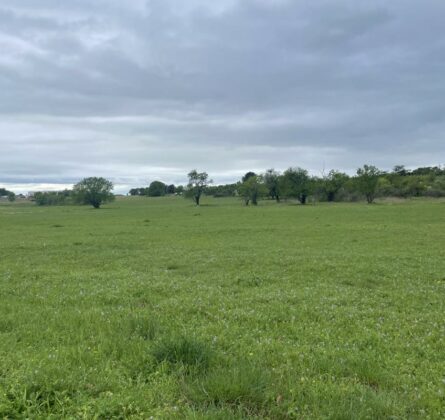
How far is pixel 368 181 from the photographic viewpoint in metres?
100

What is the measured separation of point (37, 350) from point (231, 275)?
7136 millimetres

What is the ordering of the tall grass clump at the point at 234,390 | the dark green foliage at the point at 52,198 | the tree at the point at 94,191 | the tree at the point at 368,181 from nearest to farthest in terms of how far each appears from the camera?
the tall grass clump at the point at 234,390 < the tree at the point at 368,181 < the tree at the point at 94,191 < the dark green foliage at the point at 52,198

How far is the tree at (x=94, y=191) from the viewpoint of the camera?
121500 millimetres

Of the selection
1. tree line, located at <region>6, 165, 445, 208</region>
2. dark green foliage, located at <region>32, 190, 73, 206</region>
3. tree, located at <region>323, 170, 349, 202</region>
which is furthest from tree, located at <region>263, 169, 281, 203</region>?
dark green foliage, located at <region>32, 190, 73, 206</region>

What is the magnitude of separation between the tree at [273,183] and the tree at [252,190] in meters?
3.82

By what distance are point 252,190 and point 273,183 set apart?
1080 cm

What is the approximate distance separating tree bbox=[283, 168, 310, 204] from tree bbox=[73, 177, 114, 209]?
59.8 m

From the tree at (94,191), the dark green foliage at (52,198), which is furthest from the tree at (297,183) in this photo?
the dark green foliage at (52,198)

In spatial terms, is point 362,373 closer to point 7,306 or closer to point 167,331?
point 167,331

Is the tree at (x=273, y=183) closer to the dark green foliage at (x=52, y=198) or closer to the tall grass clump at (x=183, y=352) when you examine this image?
the dark green foliage at (x=52, y=198)

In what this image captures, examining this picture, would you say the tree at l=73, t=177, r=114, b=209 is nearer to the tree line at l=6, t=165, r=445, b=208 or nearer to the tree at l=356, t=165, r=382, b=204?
the tree line at l=6, t=165, r=445, b=208

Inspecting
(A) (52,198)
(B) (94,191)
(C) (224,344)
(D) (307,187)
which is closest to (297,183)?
(D) (307,187)

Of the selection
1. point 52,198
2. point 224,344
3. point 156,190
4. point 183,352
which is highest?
point 156,190

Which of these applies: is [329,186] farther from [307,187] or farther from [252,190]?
[252,190]
